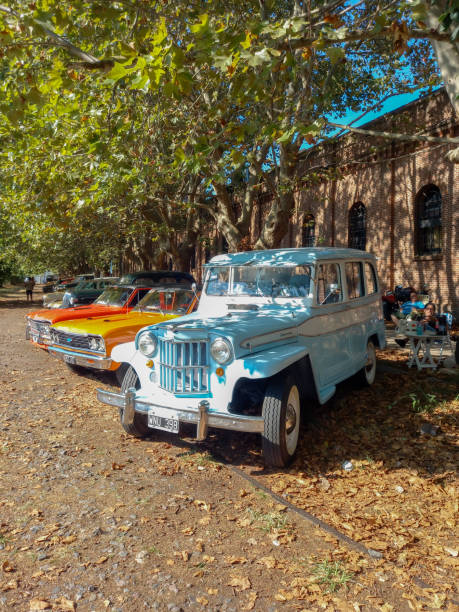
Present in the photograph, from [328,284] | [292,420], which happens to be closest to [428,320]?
[328,284]

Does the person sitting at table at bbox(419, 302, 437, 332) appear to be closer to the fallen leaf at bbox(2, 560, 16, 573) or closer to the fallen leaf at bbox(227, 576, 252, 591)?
the fallen leaf at bbox(227, 576, 252, 591)

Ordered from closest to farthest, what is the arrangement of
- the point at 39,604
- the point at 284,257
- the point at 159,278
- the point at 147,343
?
the point at 39,604 → the point at 147,343 → the point at 284,257 → the point at 159,278

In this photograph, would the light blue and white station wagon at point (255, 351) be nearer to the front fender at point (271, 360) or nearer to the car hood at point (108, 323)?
the front fender at point (271, 360)

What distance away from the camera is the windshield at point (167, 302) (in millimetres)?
8409

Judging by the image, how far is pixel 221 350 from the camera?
4.49m

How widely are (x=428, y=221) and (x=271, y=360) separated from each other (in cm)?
1355

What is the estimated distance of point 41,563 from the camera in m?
3.13

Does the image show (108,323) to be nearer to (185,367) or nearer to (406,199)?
(185,367)

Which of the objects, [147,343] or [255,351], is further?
[147,343]

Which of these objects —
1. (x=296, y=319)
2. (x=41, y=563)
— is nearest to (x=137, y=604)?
(x=41, y=563)

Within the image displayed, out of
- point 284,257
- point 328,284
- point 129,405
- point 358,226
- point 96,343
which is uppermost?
point 358,226

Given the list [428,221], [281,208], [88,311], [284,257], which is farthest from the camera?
[428,221]

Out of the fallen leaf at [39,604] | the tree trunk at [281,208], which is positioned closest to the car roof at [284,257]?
the fallen leaf at [39,604]

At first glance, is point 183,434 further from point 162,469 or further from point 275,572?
point 275,572
